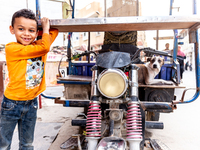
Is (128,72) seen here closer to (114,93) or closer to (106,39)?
(114,93)

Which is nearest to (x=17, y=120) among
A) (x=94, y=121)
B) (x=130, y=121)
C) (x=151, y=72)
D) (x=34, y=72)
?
(x=34, y=72)

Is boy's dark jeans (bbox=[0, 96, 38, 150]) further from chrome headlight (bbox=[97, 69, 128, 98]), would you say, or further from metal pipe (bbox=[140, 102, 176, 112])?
metal pipe (bbox=[140, 102, 176, 112])

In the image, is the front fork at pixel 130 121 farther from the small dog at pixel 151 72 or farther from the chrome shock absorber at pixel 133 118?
the small dog at pixel 151 72

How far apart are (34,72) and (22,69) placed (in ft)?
0.38

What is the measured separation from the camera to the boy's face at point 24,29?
1.50m

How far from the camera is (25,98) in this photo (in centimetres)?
160

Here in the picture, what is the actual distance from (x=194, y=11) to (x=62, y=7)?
636cm

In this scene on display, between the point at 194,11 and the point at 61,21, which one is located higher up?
the point at 194,11

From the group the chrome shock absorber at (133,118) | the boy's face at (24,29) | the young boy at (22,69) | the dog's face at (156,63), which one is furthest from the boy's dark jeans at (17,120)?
the dog's face at (156,63)

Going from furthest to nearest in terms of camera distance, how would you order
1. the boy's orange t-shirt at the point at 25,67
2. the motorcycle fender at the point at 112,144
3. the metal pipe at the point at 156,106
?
the metal pipe at the point at 156,106 < the boy's orange t-shirt at the point at 25,67 < the motorcycle fender at the point at 112,144

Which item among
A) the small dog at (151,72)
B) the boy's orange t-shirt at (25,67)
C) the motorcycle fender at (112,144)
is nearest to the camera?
the motorcycle fender at (112,144)

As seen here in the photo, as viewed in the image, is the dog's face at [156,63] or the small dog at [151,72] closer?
the small dog at [151,72]

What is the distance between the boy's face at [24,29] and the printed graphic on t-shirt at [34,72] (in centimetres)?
20

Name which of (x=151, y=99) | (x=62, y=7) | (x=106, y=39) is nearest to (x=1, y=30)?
(x=62, y=7)
